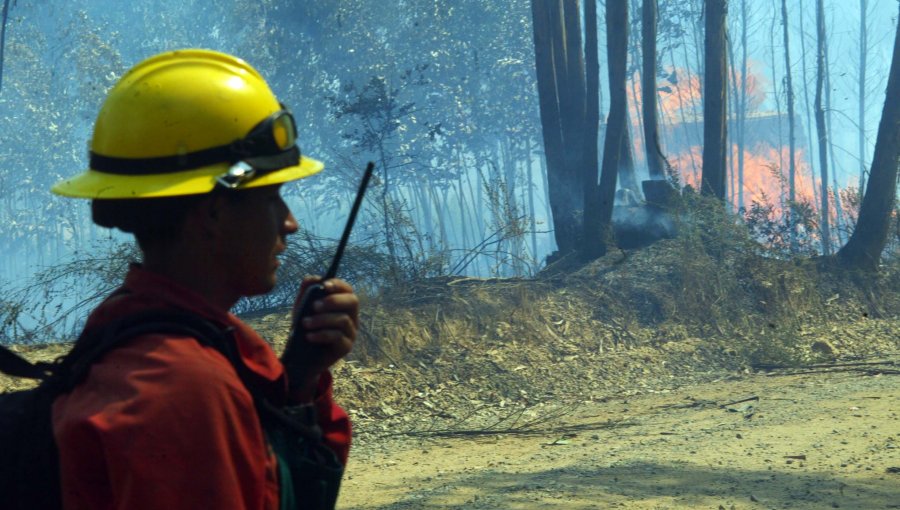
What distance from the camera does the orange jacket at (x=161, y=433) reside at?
4.19 feet

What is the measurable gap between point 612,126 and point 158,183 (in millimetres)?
14044

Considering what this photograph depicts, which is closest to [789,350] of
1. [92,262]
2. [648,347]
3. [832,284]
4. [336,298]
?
[648,347]

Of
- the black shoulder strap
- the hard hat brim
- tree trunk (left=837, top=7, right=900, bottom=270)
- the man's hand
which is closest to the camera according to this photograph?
the black shoulder strap

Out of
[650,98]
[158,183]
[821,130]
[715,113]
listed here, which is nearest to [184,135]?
[158,183]

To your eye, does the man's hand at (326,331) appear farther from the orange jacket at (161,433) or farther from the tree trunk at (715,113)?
the tree trunk at (715,113)

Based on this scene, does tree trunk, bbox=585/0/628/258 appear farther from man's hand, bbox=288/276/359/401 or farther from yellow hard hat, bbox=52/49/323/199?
yellow hard hat, bbox=52/49/323/199

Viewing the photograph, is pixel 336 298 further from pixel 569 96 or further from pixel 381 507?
pixel 569 96

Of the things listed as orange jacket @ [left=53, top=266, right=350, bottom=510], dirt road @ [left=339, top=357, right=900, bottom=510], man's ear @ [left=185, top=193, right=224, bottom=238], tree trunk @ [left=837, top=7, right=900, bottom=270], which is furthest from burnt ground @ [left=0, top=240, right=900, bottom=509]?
orange jacket @ [left=53, top=266, right=350, bottom=510]

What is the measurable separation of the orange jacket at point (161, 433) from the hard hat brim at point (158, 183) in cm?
25

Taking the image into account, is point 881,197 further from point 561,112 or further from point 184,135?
point 184,135

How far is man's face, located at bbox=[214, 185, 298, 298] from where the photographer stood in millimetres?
1611

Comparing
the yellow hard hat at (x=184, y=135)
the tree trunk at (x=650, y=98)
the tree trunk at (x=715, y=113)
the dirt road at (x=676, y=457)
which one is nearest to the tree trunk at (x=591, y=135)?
the tree trunk at (x=650, y=98)

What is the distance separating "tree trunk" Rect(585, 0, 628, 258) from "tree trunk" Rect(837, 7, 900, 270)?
346 centimetres

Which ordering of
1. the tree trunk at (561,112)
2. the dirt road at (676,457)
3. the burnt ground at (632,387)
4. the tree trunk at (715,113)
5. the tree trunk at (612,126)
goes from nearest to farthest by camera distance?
the dirt road at (676,457) < the burnt ground at (632,387) < the tree trunk at (612,126) < the tree trunk at (715,113) < the tree trunk at (561,112)
